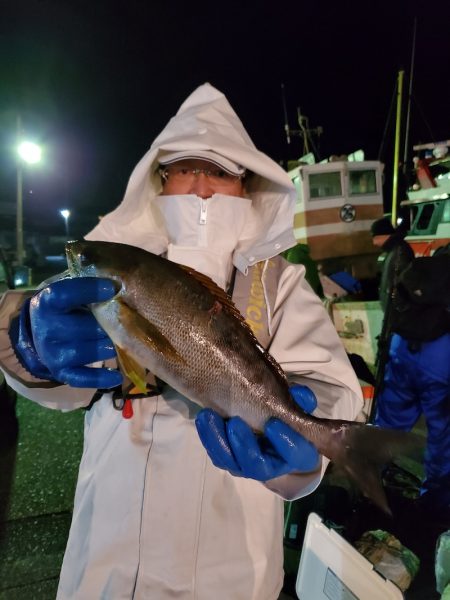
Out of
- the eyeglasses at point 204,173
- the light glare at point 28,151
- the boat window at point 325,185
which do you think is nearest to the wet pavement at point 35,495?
the eyeglasses at point 204,173

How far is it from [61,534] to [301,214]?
10129 millimetres

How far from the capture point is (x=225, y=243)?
2107 mm

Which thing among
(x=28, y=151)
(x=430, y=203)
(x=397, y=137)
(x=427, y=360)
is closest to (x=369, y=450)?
(x=427, y=360)

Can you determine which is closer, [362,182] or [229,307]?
[229,307]

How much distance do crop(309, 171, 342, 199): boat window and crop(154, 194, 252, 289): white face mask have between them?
987cm

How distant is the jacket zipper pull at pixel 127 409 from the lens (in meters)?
1.67

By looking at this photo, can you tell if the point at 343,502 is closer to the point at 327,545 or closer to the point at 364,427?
the point at 327,545

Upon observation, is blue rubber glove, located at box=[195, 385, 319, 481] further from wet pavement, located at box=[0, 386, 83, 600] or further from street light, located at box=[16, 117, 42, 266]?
street light, located at box=[16, 117, 42, 266]

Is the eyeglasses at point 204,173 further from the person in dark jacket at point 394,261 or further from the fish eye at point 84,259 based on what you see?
the person in dark jacket at point 394,261

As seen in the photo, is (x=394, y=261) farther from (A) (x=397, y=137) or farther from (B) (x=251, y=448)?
(A) (x=397, y=137)

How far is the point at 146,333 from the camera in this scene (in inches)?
62.0

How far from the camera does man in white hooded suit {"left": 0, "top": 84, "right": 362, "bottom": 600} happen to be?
1529mm

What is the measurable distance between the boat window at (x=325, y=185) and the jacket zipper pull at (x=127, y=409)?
1069cm

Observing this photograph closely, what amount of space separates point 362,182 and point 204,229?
1096 cm
